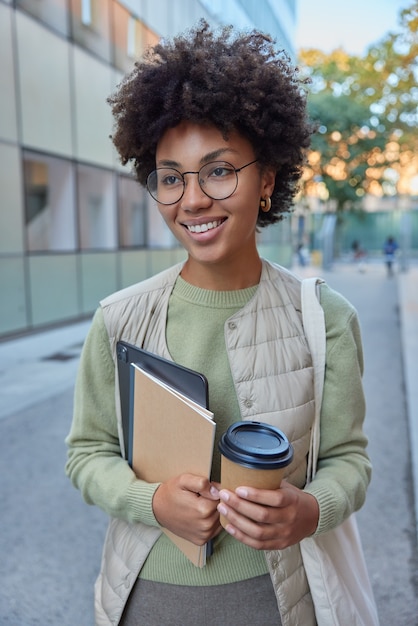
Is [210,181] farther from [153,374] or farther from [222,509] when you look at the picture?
[222,509]

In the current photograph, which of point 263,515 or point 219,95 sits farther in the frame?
point 219,95

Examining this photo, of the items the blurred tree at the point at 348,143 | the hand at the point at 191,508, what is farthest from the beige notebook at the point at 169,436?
the blurred tree at the point at 348,143

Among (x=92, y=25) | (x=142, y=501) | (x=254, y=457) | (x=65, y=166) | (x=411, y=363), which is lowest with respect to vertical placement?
(x=411, y=363)

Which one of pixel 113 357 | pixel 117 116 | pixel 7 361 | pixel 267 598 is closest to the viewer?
pixel 267 598

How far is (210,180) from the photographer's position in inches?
49.8

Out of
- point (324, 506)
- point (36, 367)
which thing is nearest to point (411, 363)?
point (36, 367)

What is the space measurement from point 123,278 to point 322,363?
38.9 feet

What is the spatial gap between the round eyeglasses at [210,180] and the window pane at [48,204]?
893 centimetres

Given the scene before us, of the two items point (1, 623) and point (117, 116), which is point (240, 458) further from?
point (1, 623)

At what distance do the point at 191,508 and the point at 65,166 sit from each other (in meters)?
10.5

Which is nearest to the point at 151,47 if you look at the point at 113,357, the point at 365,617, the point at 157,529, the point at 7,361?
the point at 113,357

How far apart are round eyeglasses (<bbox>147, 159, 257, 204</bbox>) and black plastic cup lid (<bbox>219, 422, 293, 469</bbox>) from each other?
1.74ft

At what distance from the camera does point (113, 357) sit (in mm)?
1392

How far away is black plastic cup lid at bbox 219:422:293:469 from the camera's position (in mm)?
965
